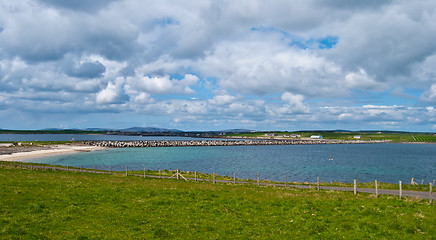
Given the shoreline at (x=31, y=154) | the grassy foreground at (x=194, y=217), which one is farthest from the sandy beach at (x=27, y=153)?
the grassy foreground at (x=194, y=217)

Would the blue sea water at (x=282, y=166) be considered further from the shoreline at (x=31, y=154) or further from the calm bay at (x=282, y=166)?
the shoreline at (x=31, y=154)

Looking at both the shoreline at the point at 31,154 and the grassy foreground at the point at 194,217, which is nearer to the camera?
the grassy foreground at the point at 194,217

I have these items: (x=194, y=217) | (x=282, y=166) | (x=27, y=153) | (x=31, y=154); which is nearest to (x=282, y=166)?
(x=282, y=166)

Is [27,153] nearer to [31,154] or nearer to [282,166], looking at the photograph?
[31,154]

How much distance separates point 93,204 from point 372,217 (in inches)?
774

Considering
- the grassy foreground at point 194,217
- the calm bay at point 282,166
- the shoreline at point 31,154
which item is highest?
the grassy foreground at point 194,217

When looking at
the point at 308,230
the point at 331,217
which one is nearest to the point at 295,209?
the point at 331,217

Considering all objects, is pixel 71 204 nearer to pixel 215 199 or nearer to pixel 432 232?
pixel 215 199

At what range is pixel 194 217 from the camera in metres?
19.1

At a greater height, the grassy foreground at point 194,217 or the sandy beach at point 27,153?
the grassy foreground at point 194,217

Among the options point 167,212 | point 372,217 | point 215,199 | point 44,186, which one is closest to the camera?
point 372,217

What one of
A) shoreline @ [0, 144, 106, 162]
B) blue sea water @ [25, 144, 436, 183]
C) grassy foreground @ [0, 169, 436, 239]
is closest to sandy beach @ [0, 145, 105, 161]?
shoreline @ [0, 144, 106, 162]

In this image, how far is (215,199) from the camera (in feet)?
78.8

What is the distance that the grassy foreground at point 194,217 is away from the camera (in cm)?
1589
